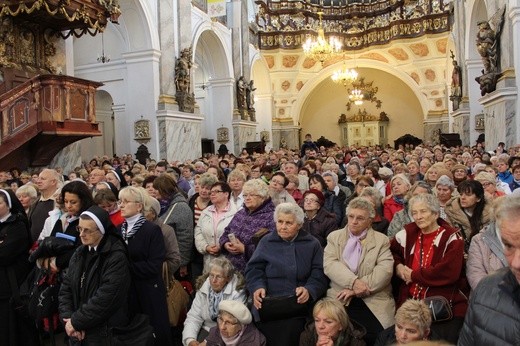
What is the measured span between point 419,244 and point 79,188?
2607 mm

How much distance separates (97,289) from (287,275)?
1.34 meters

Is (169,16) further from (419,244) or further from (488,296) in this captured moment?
(488,296)

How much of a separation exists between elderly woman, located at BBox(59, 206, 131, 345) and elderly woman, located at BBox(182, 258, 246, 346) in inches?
24.3

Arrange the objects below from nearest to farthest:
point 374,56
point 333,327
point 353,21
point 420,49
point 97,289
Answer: point 333,327
point 97,289
point 420,49
point 353,21
point 374,56

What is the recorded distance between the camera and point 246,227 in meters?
4.70

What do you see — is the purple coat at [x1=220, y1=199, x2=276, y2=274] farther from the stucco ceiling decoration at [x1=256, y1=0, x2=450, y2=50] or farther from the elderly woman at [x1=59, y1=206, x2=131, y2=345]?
the stucco ceiling decoration at [x1=256, y1=0, x2=450, y2=50]

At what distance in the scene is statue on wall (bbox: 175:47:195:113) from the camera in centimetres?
1612

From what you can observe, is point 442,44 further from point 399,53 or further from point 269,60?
point 269,60

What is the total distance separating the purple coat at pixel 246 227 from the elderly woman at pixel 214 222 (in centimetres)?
19

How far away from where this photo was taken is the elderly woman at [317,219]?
501 cm

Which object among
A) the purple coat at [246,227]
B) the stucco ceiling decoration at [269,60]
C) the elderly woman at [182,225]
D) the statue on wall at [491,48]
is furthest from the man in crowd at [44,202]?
the stucco ceiling decoration at [269,60]

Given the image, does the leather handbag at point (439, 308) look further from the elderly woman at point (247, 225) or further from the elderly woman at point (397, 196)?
the elderly woman at point (397, 196)

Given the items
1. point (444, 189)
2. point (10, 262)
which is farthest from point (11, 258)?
point (444, 189)

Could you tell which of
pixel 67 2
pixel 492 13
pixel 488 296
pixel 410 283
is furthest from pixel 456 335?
pixel 492 13
